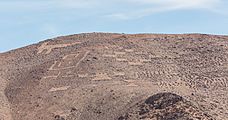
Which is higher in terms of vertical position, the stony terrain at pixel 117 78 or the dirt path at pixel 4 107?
the stony terrain at pixel 117 78

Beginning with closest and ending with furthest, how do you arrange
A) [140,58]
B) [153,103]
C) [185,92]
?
[153,103], [185,92], [140,58]

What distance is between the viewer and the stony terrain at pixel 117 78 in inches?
1231

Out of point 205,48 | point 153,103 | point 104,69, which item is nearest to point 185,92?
point 153,103

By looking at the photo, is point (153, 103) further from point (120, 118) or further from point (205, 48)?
point (205, 48)

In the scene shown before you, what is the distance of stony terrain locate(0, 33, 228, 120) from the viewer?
31.3m

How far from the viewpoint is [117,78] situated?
39.6 meters

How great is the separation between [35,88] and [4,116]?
4.49m

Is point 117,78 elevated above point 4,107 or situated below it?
above

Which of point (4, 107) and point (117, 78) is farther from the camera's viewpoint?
point (117, 78)

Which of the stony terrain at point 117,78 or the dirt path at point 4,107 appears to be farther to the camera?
the dirt path at point 4,107

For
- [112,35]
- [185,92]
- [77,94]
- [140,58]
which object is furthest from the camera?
[112,35]

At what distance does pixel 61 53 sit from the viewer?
4619 centimetres

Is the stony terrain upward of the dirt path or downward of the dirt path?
upward

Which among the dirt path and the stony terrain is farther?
the dirt path
